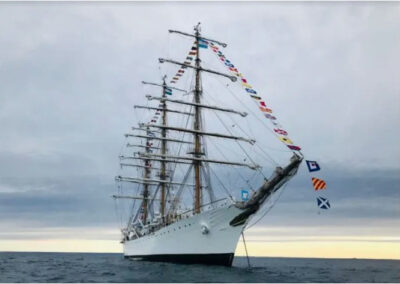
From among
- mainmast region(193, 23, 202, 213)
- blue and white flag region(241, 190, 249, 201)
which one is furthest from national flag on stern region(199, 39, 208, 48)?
blue and white flag region(241, 190, 249, 201)

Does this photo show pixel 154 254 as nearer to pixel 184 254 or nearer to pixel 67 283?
pixel 184 254

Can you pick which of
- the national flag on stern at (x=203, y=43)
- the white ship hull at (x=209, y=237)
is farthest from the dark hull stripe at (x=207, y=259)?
the national flag on stern at (x=203, y=43)

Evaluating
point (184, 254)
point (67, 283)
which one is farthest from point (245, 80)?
point (67, 283)

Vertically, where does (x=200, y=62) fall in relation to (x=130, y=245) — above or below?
above

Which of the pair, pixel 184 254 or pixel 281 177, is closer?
pixel 281 177

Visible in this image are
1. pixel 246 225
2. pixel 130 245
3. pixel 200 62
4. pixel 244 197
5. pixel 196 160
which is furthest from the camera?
pixel 130 245

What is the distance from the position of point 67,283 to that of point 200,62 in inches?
996

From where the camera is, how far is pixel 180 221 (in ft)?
137

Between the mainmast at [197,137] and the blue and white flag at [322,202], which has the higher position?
the mainmast at [197,137]

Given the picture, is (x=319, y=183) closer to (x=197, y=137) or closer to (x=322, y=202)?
(x=322, y=202)

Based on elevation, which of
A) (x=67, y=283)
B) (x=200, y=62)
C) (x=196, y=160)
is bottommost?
(x=67, y=283)

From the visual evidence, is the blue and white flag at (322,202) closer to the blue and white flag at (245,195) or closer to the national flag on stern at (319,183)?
the national flag on stern at (319,183)

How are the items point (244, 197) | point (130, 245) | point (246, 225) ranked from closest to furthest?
point (244, 197), point (246, 225), point (130, 245)

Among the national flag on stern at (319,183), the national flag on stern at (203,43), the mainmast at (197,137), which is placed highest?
the national flag on stern at (203,43)
